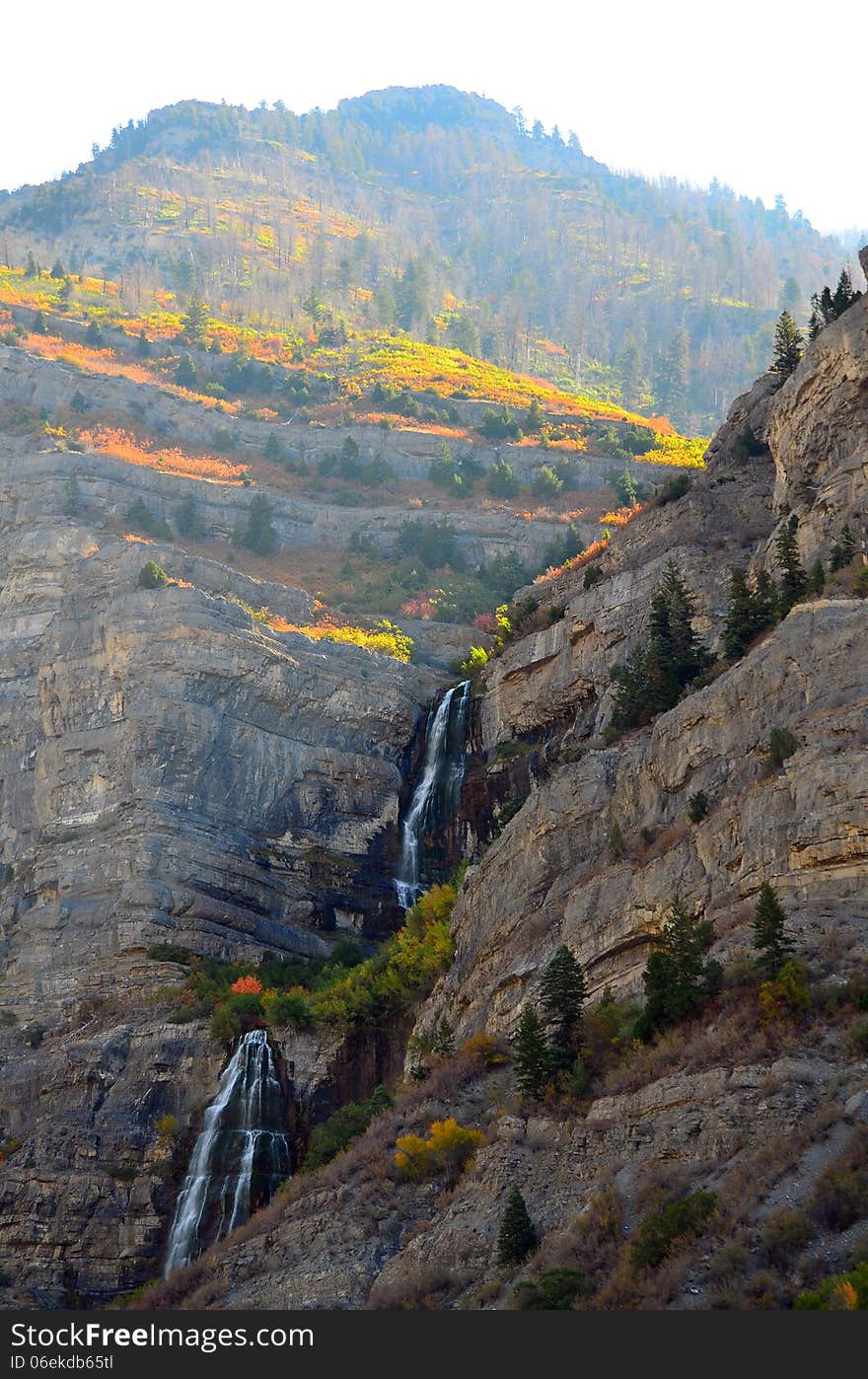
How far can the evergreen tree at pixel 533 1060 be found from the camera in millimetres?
31641

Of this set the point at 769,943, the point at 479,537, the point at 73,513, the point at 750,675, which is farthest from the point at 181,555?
the point at 769,943

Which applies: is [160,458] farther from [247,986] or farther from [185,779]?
[247,986]

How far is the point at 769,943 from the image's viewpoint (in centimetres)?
2766

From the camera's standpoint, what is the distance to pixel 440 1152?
108ft

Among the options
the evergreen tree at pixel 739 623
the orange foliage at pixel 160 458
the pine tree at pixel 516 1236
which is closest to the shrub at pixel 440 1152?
the pine tree at pixel 516 1236

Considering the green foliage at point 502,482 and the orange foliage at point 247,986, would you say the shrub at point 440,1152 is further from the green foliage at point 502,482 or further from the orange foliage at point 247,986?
the green foliage at point 502,482

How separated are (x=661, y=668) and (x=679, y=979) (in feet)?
51.5

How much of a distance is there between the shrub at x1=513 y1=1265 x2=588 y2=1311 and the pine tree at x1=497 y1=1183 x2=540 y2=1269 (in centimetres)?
224

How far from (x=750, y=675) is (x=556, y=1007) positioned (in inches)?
345

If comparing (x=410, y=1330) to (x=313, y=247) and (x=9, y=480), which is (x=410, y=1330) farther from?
(x=313, y=247)

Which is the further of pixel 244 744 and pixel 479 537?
pixel 479 537

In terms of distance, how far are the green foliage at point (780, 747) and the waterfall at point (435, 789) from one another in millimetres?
26359

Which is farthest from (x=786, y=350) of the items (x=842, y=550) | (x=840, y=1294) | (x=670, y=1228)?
(x=840, y=1294)

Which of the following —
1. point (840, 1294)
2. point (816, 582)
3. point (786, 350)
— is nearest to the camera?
point (840, 1294)
